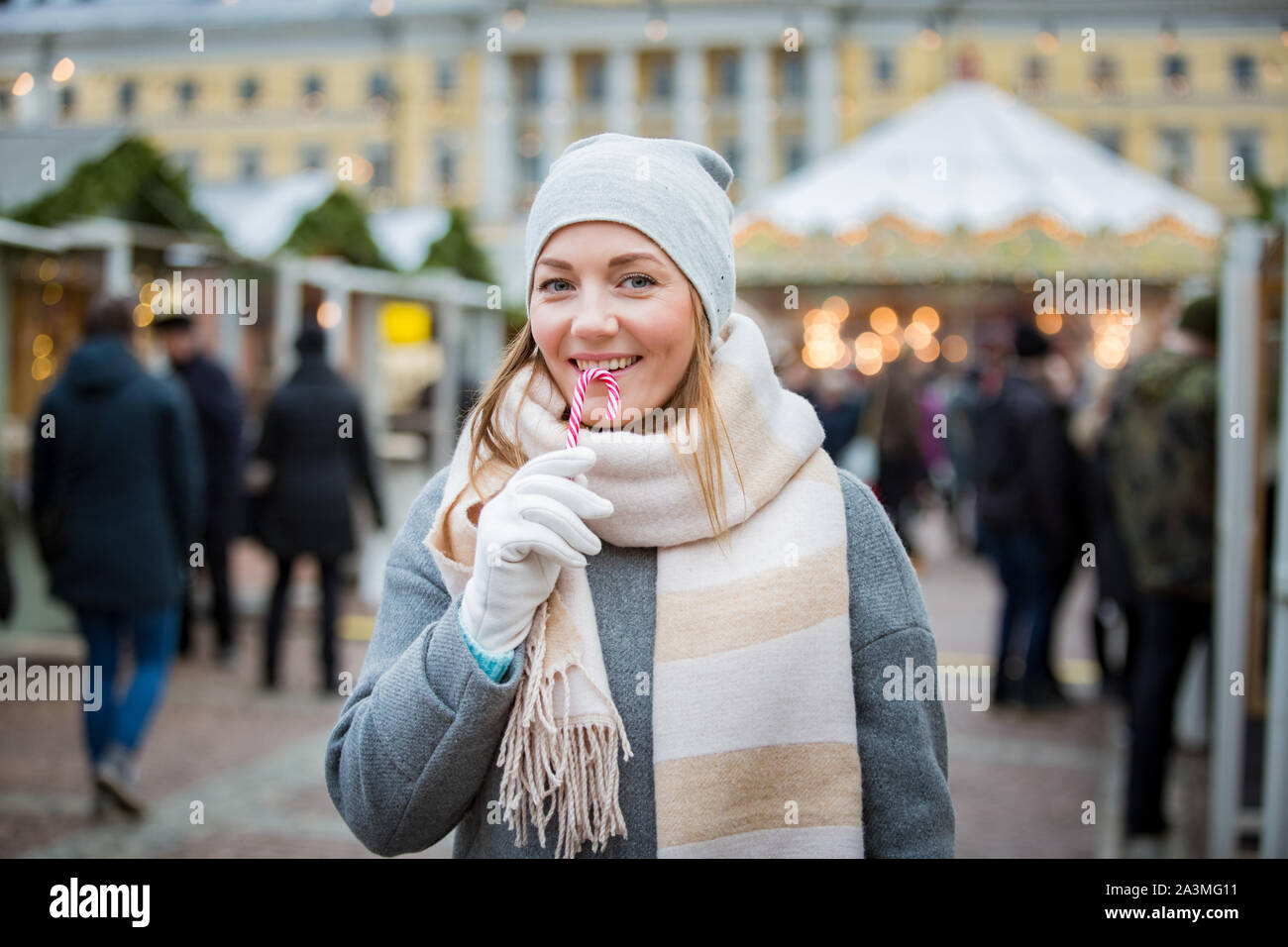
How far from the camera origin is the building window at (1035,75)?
46812 millimetres

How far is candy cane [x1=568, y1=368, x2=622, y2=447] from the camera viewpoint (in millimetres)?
1567

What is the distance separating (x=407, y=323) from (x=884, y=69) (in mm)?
43018

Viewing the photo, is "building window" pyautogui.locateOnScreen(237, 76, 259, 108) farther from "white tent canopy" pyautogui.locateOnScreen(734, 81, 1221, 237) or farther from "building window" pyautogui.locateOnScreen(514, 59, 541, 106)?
"white tent canopy" pyautogui.locateOnScreen(734, 81, 1221, 237)

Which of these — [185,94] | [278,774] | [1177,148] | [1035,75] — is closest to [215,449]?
[278,774]

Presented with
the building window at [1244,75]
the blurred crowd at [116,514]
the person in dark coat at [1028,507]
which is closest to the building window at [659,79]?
the building window at [1244,75]

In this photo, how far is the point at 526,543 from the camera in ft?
4.79

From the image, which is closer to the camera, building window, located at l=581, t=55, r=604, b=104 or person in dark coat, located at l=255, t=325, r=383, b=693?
person in dark coat, located at l=255, t=325, r=383, b=693

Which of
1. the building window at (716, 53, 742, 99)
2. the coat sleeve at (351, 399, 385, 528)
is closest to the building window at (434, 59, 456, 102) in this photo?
the building window at (716, 53, 742, 99)

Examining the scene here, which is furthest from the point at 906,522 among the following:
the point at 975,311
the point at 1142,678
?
the point at 975,311

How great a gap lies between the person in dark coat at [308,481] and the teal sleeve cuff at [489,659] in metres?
5.49

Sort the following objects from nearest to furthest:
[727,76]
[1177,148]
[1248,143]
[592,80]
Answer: [1248,143] < [1177,148] < [727,76] < [592,80]

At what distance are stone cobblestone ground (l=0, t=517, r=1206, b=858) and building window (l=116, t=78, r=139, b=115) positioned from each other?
31495 millimetres

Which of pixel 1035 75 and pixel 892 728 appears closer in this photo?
pixel 892 728

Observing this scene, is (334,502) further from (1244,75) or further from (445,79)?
(1244,75)
